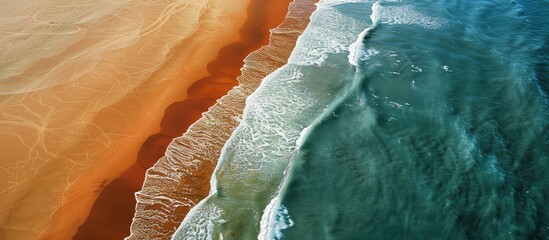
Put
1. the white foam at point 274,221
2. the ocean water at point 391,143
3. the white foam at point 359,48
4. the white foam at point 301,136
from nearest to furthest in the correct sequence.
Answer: the white foam at point 274,221
the ocean water at point 391,143
the white foam at point 301,136
the white foam at point 359,48

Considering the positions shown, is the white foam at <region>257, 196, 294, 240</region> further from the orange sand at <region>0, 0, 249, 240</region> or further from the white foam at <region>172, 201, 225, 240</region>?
the orange sand at <region>0, 0, 249, 240</region>

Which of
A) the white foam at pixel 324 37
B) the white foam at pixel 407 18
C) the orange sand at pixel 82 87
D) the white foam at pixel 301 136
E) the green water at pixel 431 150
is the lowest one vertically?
the green water at pixel 431 150

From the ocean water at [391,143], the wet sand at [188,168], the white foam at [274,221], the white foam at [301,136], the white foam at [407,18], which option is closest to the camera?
the white foam at [274,221]

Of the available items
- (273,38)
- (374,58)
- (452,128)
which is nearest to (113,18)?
(273,38)

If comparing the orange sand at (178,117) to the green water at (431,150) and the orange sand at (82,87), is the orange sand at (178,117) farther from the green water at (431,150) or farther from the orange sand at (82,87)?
the green water at (431,150)

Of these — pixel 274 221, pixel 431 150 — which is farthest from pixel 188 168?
pixel 431 150

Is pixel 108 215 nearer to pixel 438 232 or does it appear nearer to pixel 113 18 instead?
pixel 438 232

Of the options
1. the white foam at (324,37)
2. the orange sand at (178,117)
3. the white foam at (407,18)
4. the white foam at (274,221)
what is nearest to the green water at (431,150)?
the white foam at (274,221)
